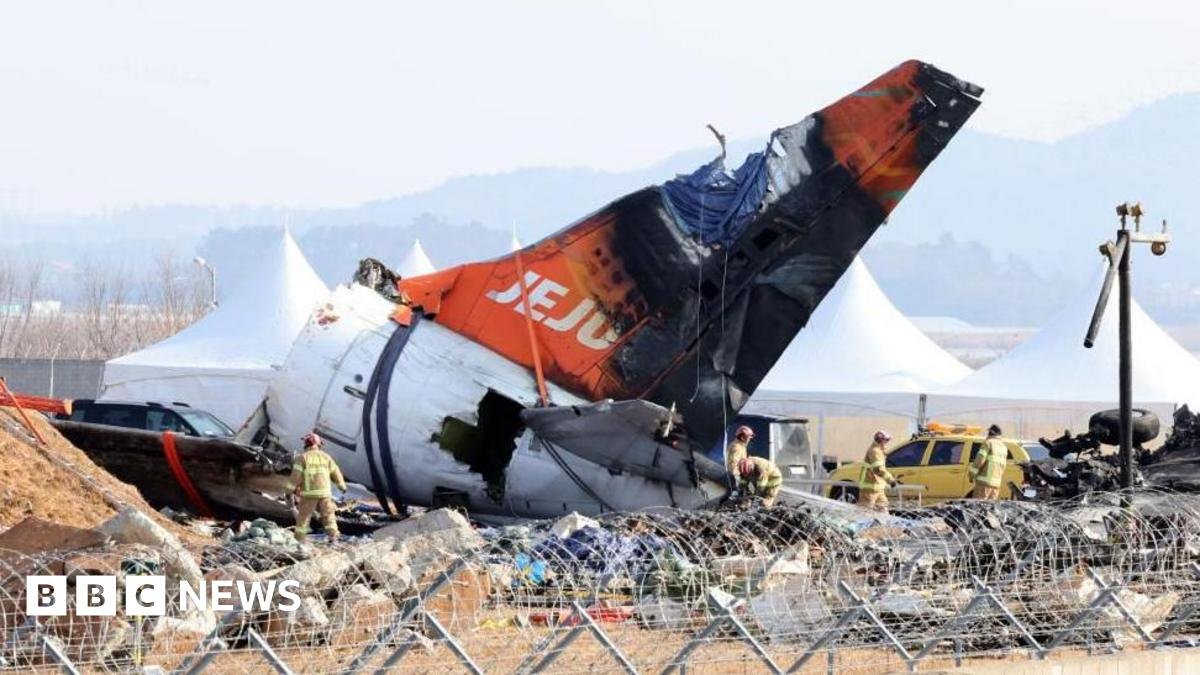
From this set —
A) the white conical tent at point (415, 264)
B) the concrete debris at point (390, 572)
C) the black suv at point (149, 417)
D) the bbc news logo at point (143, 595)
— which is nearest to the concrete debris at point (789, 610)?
the concrete debris at point (390, 572)

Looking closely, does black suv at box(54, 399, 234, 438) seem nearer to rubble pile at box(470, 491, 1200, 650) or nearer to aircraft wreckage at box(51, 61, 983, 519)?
aircraft wreckage at box(51, 61, 983, 519)

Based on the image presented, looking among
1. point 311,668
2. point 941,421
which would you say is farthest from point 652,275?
point 941,421

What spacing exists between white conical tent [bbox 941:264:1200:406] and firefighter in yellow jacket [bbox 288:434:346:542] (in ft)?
76.2

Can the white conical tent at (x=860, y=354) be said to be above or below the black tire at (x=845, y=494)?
above

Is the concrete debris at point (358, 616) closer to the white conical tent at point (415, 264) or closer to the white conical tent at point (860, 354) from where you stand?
the white conical tent at point (860, 354)

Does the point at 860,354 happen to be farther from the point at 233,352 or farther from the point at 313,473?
the point at 313,473

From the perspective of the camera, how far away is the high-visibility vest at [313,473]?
2089 cm

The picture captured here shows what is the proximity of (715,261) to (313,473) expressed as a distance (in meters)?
5.19

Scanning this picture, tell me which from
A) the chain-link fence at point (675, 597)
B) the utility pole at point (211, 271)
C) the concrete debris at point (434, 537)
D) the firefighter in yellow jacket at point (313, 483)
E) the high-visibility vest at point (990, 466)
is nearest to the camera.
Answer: the chain-link fence at point (675, 597)

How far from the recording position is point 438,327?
2305cm

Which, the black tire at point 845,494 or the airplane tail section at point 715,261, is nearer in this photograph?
the airplane tail section at point 715,261

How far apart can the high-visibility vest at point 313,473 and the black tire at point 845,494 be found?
11.0m

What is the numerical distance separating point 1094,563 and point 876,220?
26.2 feet

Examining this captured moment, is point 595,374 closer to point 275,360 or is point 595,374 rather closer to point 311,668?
point 311,668
